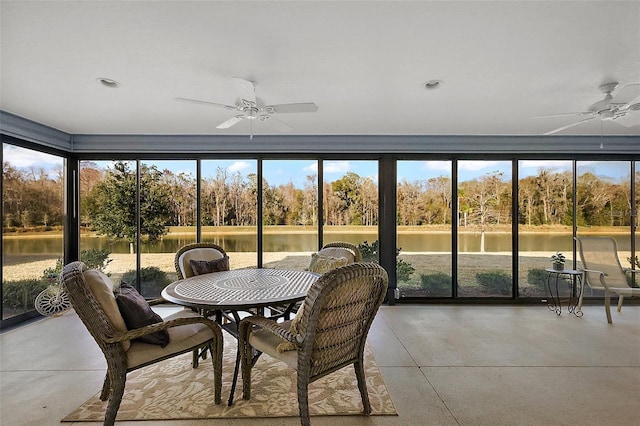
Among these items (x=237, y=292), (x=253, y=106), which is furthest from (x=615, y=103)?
(x=237, y=292)

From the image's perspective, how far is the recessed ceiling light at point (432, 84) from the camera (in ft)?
9.24

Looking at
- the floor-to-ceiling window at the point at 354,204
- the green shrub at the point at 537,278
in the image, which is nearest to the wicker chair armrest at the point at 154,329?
the floor-to-ceiling window at the point at 354,204

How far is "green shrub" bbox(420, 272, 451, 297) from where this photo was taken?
489cm

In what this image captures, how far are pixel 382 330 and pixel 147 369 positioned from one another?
248 cm

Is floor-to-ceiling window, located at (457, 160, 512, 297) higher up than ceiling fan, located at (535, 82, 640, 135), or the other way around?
ceiling fan, located at (535, 82, 640, 135)

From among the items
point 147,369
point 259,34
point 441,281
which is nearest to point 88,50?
point 259,34

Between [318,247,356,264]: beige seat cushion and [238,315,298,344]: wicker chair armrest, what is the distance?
137 cm

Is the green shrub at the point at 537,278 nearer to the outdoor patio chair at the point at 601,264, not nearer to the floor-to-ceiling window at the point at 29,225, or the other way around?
the outdoor patio chair at the point at 601,264

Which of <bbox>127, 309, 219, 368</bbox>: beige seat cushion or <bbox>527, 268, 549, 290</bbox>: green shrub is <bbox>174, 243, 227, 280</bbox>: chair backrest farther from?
<bbox>527, 268, 549, 290</bbox>: green shrub

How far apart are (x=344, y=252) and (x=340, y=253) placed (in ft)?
0.18

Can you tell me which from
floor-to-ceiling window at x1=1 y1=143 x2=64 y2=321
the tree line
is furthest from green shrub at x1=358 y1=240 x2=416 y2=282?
floor-to-ceiling window at x1=1 y1=143 x2=64 y2=321

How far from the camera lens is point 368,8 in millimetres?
1840

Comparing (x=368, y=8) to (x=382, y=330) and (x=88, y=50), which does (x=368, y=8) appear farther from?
(x=382, y=330)

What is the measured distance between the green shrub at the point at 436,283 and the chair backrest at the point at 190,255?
3.22 meters
